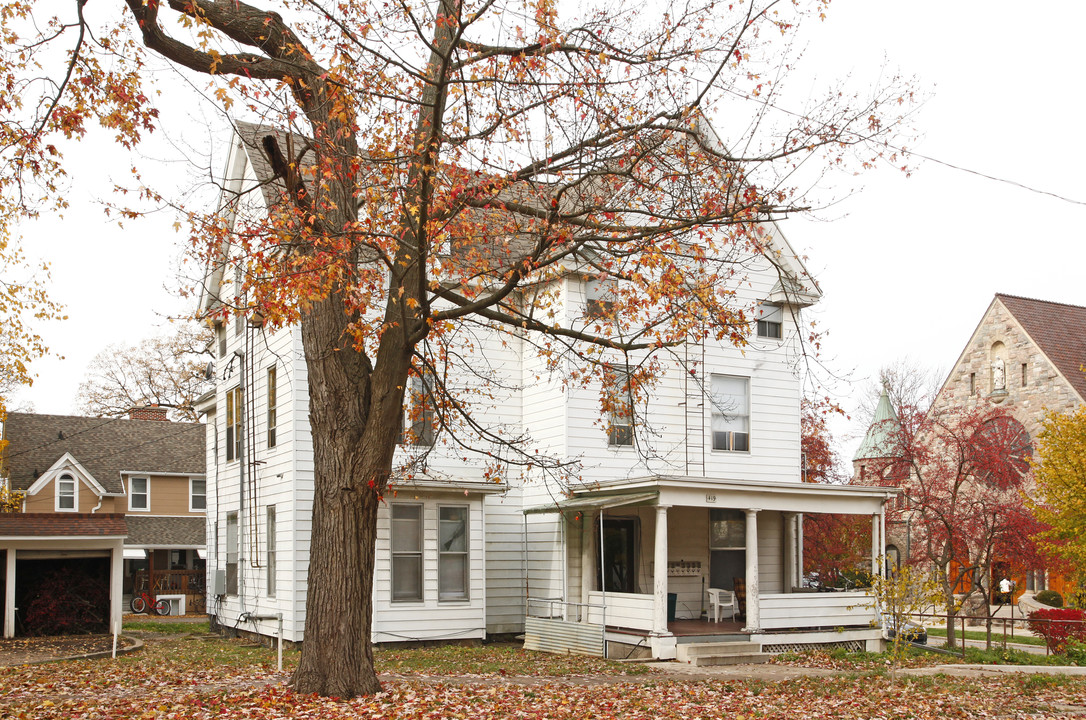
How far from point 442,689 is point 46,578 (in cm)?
1820

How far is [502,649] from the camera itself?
19734 millimetres

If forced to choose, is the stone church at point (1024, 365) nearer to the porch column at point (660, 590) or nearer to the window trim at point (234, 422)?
the porch column at point (660, 590)

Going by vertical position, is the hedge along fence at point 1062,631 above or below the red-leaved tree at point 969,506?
below

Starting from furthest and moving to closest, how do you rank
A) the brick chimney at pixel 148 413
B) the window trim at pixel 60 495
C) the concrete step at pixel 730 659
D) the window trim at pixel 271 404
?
the brick chimney at pixel 148 413 → the window trim at pixel 60 495 → the window trim at pixel 271 404 → the concrete step at pixel 730 659

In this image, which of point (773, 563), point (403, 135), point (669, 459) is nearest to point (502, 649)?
point (669, 459)

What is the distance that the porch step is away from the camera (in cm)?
1738

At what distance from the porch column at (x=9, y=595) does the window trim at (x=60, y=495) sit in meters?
15.4

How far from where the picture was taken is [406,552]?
65.7ft

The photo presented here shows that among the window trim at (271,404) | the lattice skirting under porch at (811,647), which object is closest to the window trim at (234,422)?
the window trim at (271,404)

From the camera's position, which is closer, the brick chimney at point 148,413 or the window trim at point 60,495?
the window trim at point 60,495

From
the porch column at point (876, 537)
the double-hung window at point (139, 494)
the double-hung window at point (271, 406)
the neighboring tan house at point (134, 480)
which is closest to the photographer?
the porch column at point (876, 537)

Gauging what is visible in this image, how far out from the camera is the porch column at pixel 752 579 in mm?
18625

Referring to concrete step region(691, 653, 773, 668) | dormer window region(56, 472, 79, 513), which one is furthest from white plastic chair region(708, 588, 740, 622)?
dormer window region(56, 472, 79, 513)

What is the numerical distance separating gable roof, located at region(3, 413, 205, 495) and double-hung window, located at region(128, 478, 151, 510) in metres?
0.85
